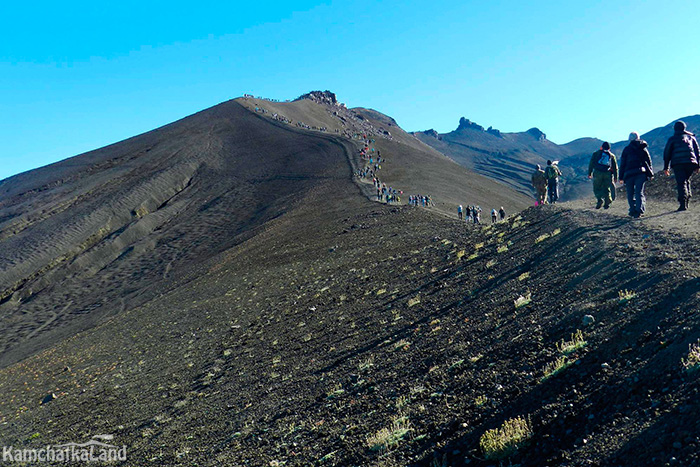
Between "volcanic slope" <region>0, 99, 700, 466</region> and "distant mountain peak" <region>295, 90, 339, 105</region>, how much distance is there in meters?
162

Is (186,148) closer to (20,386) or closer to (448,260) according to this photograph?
(20,386)

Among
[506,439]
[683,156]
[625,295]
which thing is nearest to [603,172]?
[683,156]

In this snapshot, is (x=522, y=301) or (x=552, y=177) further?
(x=552, y=177)

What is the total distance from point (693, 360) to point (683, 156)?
8956 millimetres

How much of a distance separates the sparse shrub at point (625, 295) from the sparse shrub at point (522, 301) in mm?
1984

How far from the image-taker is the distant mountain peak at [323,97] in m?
176

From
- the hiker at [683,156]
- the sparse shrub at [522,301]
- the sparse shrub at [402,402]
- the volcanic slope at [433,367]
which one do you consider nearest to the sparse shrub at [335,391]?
the volcanic slope at [433,367]

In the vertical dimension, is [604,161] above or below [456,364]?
above

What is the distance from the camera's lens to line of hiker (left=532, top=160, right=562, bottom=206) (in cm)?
2070

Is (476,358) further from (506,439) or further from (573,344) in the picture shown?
(506,439)

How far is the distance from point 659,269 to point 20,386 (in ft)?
81.0

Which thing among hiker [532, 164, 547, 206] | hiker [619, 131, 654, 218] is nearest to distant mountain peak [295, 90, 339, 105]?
hiker [532, 164, 547, 206]

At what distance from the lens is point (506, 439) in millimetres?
5152

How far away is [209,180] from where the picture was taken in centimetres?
8025
